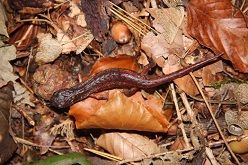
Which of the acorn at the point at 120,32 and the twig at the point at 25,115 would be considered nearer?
the acorn at the point at 120,32

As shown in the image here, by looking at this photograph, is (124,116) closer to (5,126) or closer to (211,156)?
(211,156)

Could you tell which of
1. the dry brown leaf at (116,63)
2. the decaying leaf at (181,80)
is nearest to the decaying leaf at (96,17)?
the dry brown leaf at (116,63)

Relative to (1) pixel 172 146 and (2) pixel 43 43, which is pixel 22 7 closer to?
(2) pixel 43 43

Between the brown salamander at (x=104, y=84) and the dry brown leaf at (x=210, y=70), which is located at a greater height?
the dry brown leaf at (x=210, y=70)

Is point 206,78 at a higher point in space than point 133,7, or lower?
lower

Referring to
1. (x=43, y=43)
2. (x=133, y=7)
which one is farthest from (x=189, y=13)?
(x=43, y=43)

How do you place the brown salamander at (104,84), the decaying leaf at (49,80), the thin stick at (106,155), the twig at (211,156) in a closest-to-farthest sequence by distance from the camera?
the twig at (211,156) → the brown salamander at (104,84) → the thin stick at (106,155) → the decaying leaf at (49,80)

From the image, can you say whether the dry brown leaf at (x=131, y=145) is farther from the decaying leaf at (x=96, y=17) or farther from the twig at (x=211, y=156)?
the decaying leaf at (x=96, y=17)
